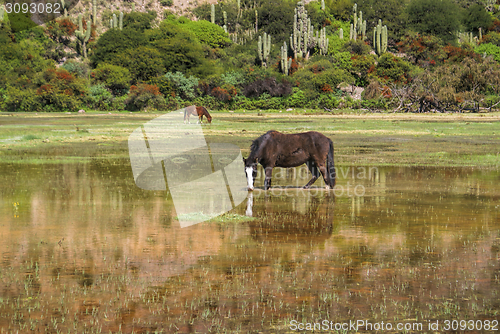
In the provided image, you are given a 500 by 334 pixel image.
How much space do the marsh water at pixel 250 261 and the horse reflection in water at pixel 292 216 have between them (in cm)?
3

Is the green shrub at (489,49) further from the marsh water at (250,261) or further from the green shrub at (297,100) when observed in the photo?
the marsh water at (250,261)

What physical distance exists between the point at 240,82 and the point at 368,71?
19.0 m

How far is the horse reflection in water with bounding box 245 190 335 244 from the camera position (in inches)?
395

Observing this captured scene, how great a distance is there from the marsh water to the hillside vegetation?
4756 cm

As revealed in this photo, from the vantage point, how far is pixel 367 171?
728 inches

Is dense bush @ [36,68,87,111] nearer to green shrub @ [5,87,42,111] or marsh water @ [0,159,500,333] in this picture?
green shrub @ [5,87,42,111]

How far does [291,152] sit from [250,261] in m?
6.84

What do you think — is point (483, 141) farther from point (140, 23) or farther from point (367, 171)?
point (140, 23)

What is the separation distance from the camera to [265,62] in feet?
284

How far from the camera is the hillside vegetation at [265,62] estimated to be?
63031 millimetres

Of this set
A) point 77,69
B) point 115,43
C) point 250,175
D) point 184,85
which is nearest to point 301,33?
point 184,85

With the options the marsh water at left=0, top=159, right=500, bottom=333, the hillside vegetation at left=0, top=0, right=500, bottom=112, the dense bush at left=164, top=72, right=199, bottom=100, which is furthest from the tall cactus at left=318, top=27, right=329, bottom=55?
the marsh water at left=0, top=159, right=500, bottom=333

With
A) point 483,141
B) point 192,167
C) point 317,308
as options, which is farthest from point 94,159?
point 483,141

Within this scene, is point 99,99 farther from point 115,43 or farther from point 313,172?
point 313,172
